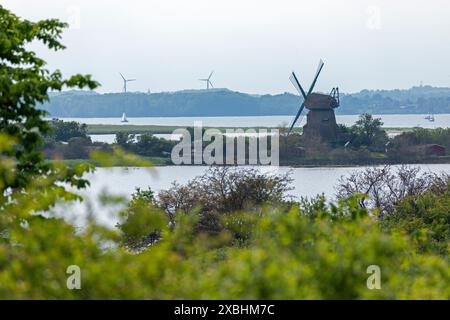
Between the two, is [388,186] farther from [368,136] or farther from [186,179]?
[368,136]

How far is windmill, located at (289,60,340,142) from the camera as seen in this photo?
11431 centimetres

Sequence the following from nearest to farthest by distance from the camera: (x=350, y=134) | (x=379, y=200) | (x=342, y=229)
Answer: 1. (x=342, y=229)
2. (x=379, y=200)
3. (x=350, y=134)

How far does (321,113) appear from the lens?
116 m

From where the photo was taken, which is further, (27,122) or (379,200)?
(379,200)

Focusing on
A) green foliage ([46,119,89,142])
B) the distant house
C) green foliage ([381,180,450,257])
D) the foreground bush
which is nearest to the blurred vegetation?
the foreground bush

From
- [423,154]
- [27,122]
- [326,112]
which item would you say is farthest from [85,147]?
[27,122]

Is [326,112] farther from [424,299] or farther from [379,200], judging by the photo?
[424,299]

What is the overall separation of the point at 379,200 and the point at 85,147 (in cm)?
6884

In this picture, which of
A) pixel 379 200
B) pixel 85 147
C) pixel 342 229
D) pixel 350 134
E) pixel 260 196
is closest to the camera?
pixel 342 229

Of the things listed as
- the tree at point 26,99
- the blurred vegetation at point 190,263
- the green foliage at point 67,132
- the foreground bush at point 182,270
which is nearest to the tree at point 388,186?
the tree at point 26,99

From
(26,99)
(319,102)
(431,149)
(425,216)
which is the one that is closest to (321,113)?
(319,102)

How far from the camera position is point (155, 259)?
649 cm

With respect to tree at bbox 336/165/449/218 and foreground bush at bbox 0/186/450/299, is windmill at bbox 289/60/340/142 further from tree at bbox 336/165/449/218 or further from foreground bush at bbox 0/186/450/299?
foreground bush at bbox 0/186/450/299

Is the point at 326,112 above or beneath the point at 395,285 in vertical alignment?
above
